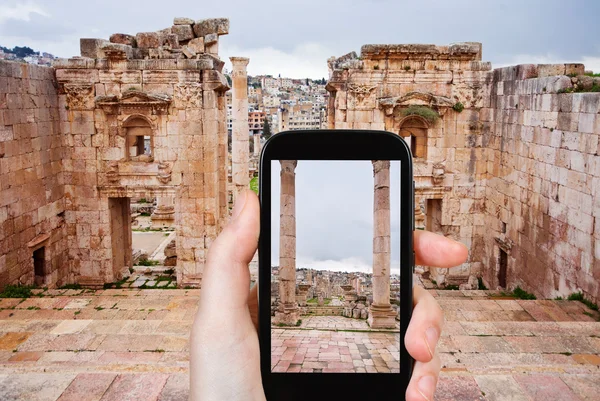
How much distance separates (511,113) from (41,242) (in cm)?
1098

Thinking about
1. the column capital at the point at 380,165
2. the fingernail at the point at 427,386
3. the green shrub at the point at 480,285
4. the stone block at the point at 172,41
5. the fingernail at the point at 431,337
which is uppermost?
the stone block at the point at 172,41

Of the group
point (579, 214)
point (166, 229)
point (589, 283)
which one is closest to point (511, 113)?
point (579, 214)

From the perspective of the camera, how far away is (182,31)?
14484 mm

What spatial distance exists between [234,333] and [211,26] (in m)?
13.2

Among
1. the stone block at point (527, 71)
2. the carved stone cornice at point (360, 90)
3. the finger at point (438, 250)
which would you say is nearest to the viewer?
the finger at point (438, 250)

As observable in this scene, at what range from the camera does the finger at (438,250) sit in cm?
283

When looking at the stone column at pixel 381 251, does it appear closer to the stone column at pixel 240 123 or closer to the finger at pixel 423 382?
the finger at pixel 423 382

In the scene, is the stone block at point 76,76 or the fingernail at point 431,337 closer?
the fingernail at point 431,337

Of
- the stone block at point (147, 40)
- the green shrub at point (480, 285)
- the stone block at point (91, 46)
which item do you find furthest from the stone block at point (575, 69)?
the stone block at point (91, 46)

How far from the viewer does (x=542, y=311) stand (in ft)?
30.2

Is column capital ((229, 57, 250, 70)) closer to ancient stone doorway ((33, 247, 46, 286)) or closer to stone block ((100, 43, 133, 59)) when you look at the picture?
stone block ((100, 43, 133, 59))

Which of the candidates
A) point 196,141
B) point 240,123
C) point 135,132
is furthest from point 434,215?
point 135,132

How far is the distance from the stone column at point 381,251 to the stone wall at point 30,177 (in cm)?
1019

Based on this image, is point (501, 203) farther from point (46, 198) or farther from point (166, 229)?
point (166, 229)
